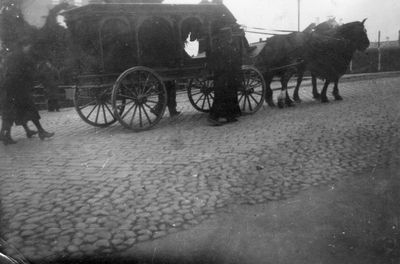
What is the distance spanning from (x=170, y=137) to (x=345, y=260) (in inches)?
178

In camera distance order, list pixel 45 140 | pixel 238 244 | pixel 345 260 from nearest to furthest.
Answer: pixel 345 260, pixel 238 244, pixel 45 140

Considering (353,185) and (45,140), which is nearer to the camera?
(353,185)

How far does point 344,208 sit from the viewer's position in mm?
3568

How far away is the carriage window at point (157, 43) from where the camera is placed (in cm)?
779

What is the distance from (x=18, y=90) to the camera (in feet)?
23.6

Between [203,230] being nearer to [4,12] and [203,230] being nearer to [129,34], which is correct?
[129,34]

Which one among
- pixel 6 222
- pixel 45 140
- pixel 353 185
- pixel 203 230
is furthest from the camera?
pixel 45 140

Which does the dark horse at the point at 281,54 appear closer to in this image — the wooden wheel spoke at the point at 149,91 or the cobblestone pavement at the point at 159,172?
the cobblestone pavement at the point at 159,172

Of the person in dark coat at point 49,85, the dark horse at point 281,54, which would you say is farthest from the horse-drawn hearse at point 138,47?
the person in dark coat at point 49,85

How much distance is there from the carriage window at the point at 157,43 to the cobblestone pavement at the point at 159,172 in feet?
4.72

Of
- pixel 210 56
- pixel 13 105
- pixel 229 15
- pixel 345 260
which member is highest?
pixel 229 15

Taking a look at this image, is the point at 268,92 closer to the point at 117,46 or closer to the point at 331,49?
the point at 331,49

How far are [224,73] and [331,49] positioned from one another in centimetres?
390

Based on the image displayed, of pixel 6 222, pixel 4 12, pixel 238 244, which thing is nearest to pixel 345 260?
pixel 238 244
